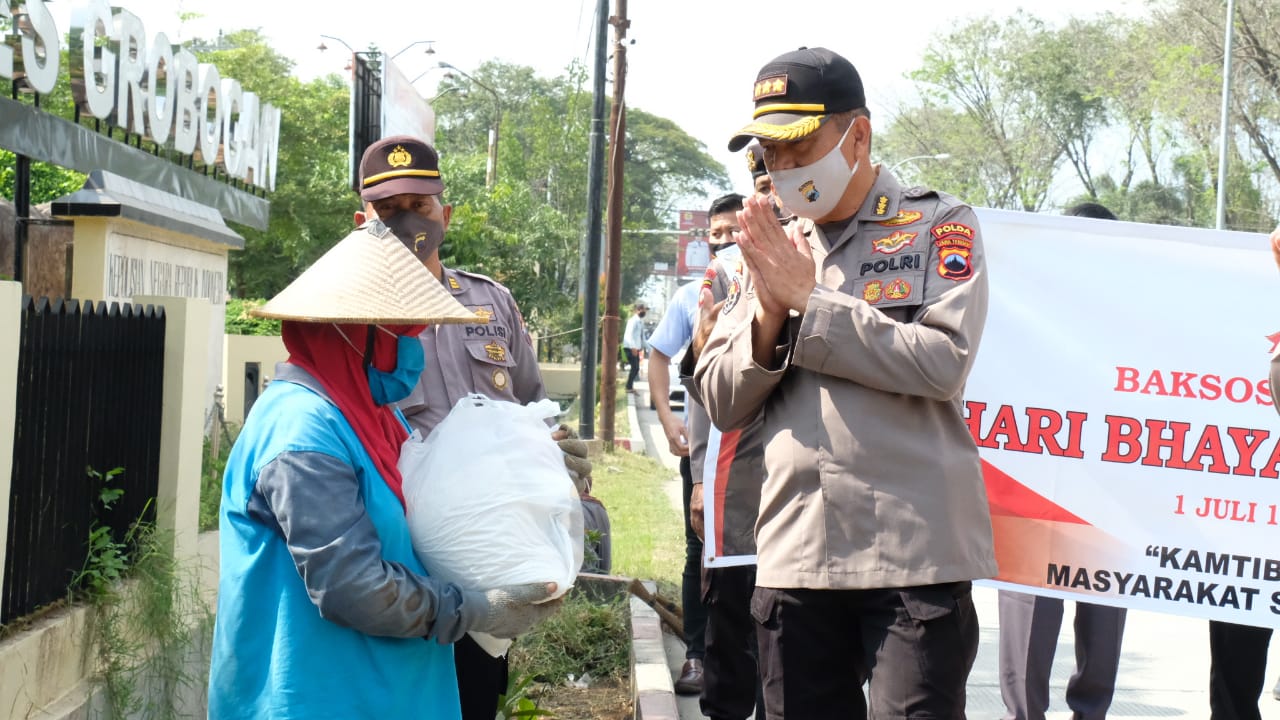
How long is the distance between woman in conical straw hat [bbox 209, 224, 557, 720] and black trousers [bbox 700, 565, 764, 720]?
2.25m

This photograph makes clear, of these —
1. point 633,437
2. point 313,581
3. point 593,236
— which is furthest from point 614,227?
point 313,581

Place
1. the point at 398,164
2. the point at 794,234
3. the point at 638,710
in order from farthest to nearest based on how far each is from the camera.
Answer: the point at 638,710, the point at 398,164, the point at 794,234

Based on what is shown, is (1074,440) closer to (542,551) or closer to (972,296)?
(972,296)

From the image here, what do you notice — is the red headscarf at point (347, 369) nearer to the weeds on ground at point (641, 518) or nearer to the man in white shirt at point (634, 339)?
the weeds on ground at point (641, 518)

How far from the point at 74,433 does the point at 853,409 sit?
10.7ft

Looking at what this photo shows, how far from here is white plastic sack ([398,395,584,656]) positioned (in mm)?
2598

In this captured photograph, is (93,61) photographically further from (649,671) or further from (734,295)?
(734,295)

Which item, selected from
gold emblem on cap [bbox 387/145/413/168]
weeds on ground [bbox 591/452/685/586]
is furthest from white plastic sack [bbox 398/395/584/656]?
weeds on ground [bbox 591/452/685/586]

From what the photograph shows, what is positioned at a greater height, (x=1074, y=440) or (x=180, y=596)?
(x=1074, y=440)

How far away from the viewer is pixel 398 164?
4012mm

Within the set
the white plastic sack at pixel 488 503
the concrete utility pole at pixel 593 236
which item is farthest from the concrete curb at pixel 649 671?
the concrete utility pole at pixel 593 236

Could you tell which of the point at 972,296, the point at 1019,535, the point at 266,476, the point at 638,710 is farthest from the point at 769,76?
the point at 638,710

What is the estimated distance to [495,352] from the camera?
162 inches

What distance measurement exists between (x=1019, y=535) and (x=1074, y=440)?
0.43 metres
